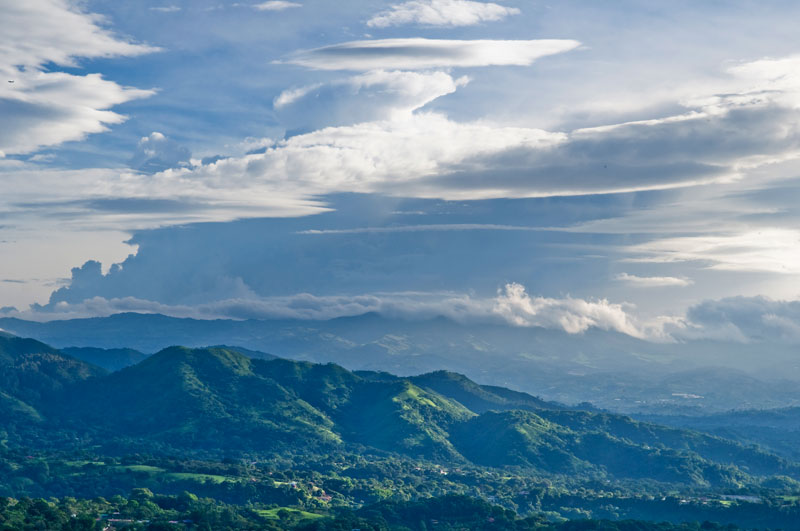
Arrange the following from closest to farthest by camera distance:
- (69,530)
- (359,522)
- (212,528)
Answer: (69,530)
(212,528)
(359,522)

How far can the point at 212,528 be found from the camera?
607ft

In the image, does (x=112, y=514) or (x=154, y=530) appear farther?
(x=112, y=514)

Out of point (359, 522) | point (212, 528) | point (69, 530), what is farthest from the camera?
point (359, 522)

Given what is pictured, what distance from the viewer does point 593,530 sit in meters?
196

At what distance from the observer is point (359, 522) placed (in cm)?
19800

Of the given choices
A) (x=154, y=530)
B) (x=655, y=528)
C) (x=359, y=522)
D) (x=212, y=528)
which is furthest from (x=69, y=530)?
(x=655, y=528)

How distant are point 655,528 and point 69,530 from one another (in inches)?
4701

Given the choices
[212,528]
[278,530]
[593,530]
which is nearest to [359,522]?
[278,530]

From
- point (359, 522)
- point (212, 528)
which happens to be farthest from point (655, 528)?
point (212, 528)

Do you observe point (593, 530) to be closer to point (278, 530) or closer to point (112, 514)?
point (278, 530)

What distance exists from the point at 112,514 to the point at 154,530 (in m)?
19.5

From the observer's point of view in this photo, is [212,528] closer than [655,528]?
Yes

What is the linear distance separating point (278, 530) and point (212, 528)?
1310cm

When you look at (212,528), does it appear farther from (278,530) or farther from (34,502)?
(34,502)
